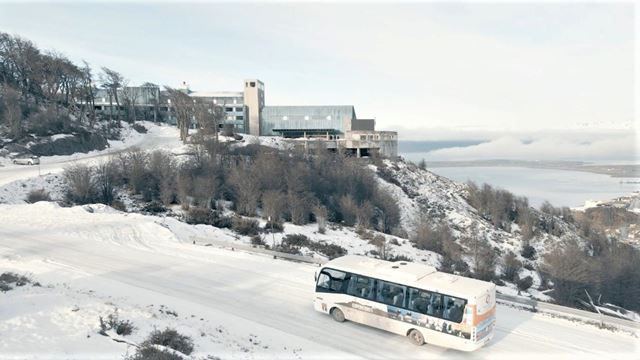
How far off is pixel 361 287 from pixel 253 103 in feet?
302

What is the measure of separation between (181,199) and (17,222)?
13138 millimetres

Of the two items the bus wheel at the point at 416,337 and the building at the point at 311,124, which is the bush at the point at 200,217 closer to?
the bus wheel at the point at 416,337

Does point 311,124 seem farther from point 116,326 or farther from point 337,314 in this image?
point 116,326

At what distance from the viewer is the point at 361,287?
15852mm

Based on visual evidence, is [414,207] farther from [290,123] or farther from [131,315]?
[131,315]

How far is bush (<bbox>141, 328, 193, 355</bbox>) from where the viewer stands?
12.4 metres

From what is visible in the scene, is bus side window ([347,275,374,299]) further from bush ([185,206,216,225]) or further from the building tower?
the building tower

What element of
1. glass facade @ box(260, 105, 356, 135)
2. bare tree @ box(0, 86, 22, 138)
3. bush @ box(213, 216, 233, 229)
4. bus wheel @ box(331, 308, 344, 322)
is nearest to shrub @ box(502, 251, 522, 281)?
bush @ box(213, 216, 233, 229)

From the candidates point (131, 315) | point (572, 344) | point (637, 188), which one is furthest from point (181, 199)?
point (637, 188)

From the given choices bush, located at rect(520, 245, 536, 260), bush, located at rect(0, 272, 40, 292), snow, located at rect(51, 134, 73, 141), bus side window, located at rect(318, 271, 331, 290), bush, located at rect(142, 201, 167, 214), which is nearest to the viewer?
bush, located at rect(0, 272, 40, 292)

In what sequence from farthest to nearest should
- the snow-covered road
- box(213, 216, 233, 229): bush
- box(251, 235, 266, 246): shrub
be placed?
box(213, 216, 233, 229): bush, box(251, 235, 266, 246): shrub, the snow-covered road

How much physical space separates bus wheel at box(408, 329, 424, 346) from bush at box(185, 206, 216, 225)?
20.9 m

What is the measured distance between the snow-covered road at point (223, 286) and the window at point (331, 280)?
1229 mm

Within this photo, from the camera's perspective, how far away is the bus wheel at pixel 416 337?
14.6m
